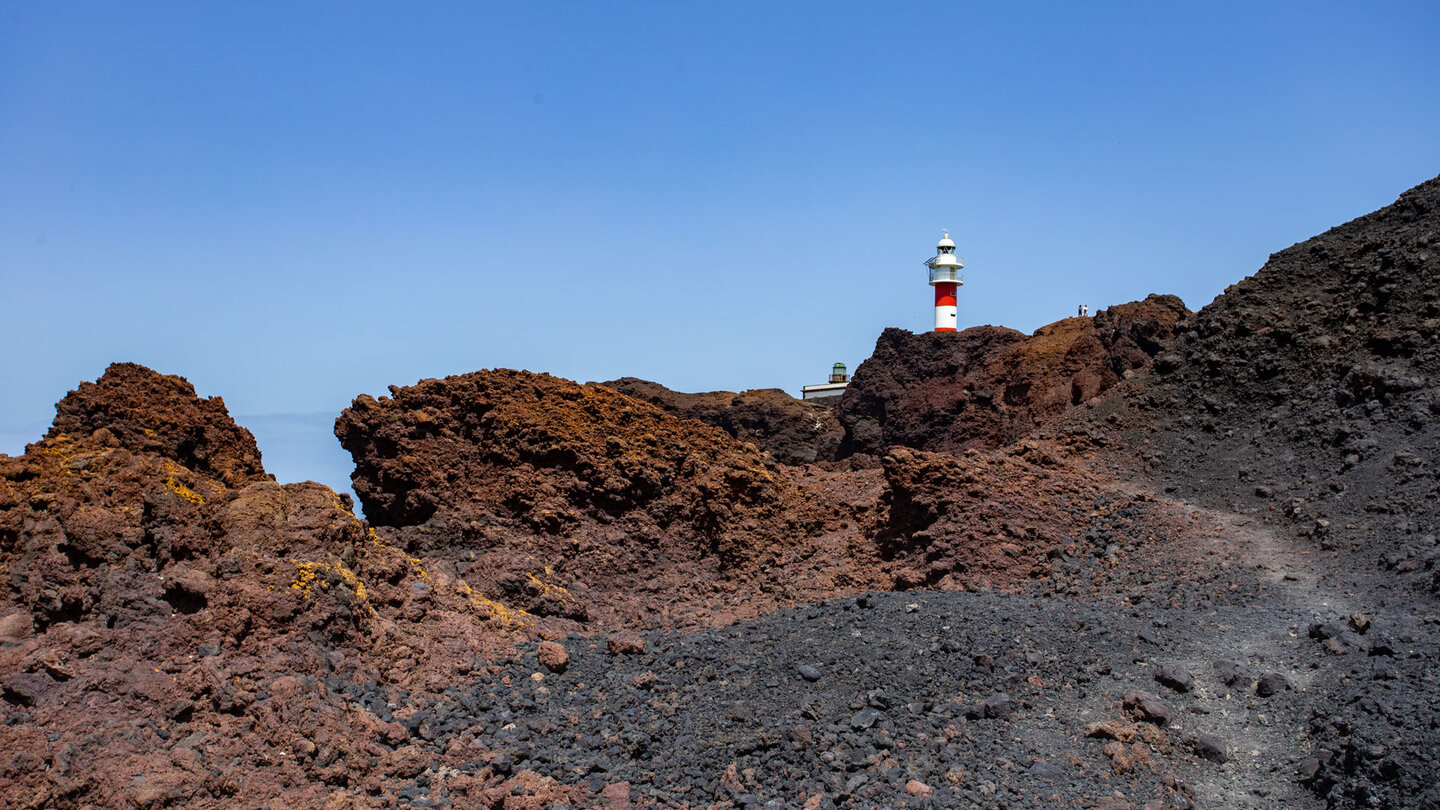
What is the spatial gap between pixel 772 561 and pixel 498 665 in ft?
16.6

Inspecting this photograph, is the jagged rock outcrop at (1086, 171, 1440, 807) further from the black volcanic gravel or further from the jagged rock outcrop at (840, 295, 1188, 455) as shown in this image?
the jagged rock outcrop at (840, 295, 1188, 455)

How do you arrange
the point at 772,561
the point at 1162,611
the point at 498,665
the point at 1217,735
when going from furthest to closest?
1. the point at 772,561
2. the point at 1162,611
3. the point at 498,665
4. the point at 1217,735

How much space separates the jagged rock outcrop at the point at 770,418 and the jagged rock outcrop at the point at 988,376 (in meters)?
0.77

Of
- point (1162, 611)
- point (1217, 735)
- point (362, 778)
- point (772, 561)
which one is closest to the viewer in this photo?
point (362, 778)

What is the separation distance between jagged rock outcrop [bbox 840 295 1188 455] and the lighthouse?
9482mm

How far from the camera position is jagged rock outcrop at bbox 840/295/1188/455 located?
63.3 ft

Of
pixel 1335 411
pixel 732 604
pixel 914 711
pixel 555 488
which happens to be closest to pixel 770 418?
pixel 1335 411

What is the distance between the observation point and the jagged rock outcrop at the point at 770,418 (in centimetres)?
2750

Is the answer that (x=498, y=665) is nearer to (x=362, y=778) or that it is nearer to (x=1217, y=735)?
(x=362, y=778)

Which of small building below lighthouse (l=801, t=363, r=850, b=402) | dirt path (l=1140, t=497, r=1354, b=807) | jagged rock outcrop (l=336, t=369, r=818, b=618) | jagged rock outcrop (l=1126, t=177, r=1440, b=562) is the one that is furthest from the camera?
small building below lighthouse (l=801, t=363, r=850, b=402)

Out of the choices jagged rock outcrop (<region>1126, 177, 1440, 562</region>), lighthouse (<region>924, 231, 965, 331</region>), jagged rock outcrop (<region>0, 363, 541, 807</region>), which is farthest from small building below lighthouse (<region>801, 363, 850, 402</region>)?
jagged rock outcrop (<region>0, 363, 541, 807</region>)

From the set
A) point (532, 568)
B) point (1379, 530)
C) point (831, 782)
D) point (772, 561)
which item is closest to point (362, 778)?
point (831, 782)

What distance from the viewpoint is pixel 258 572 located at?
8219mm

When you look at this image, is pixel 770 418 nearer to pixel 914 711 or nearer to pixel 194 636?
pixel 914 711
